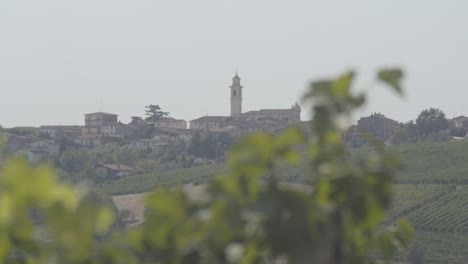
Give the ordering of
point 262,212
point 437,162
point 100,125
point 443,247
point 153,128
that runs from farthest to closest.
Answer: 1. point 100,125
2. point 153,128
3. point 437,162
4. point 443,247
5. point 262,212

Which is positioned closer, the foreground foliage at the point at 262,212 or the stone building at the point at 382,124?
the foreground foliage at the point at 262,212

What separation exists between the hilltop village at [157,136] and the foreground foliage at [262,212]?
271ft

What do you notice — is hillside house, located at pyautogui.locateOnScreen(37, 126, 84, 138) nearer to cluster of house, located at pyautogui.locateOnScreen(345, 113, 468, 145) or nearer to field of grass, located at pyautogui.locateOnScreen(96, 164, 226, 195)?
field of grass, located at pyautogui.locateOnScreen(96, 164, 226, 195)

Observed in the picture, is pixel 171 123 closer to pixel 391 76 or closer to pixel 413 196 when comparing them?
pixel 413 196

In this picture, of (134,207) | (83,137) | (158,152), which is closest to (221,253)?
(134,207)

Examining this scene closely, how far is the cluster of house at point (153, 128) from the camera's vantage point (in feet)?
344

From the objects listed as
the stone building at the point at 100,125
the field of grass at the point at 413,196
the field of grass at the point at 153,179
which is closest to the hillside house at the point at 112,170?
the field of grass at the point at 153,179

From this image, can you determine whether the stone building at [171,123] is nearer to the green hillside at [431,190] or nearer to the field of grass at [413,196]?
the green hillside at [431,190]

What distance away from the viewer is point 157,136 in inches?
4220

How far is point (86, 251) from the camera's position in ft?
3.65

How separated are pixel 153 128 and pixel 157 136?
333 cm

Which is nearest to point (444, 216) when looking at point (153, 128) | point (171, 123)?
point (153, 128)

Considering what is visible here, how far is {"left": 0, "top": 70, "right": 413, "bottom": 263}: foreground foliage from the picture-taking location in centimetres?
116

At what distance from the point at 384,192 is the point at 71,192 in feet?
1.33
